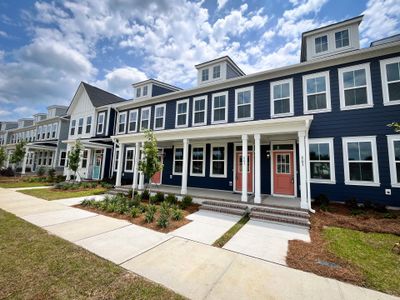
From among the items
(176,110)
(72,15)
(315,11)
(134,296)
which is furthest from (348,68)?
(72,15)

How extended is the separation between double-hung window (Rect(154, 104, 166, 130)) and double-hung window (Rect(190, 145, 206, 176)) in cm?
328

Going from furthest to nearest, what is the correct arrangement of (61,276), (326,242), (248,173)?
(248,173) < (326,242) < (61,276)

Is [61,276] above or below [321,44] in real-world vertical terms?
below

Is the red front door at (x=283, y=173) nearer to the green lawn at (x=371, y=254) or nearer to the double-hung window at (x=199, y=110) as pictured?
the green lawn at (x=371, y=254)

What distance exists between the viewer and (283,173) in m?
9.16

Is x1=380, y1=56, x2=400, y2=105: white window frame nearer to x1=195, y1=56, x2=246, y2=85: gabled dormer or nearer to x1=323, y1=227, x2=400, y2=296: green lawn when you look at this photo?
x1=323, y1=227, x2=400, y2=296: green lawn

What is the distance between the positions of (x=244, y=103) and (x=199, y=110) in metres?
2.94

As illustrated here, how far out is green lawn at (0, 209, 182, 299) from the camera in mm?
2650

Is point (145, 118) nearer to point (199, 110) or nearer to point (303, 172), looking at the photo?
point (199, 110)

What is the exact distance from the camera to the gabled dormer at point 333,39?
9.38 metres

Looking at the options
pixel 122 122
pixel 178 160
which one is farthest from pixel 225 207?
pixel 122 122

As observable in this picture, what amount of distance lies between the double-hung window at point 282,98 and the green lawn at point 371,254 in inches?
219

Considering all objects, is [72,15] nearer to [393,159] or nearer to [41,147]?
[393,159]

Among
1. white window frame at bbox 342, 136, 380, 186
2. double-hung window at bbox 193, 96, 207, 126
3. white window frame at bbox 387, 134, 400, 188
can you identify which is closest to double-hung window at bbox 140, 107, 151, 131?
double-hung window at bbox 193, 96, 207, 126
